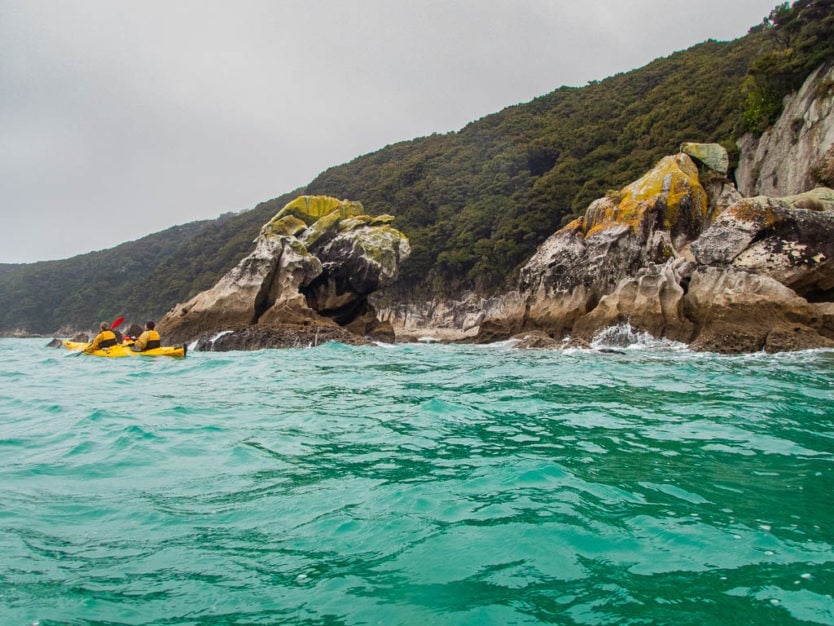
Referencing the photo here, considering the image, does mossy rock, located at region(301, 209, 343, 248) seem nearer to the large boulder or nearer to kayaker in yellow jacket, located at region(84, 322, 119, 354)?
the large boulder

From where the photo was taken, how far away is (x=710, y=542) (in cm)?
323

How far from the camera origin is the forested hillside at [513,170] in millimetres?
30656

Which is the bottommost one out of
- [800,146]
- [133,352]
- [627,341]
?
[627,341]

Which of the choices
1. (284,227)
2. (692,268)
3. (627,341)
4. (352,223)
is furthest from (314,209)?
(692,268)

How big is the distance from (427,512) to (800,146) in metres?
26.9

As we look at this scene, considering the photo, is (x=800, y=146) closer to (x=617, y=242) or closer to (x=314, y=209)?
(x=617, y=242)

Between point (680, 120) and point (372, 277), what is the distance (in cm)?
2958

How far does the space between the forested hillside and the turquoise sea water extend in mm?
26787

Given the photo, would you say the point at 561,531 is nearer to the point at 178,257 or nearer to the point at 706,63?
the point at 706,63

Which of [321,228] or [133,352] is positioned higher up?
[321,228]

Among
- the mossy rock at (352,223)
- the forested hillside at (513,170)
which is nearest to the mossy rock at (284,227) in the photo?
the mossy rock at (352,223)

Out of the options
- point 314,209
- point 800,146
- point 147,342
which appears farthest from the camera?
point 314,209

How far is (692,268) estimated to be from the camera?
2038 centimetres

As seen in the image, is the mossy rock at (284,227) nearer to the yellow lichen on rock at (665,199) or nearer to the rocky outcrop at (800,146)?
the yellow lichen on rock at (665,199)
